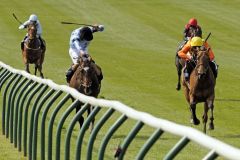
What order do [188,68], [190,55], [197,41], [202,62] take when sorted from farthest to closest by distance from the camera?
[188,68], [190,55], [197,41], [202,62]

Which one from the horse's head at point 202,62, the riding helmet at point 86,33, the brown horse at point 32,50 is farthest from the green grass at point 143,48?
the riding helmet at point 86,33

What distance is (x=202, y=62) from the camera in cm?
1400

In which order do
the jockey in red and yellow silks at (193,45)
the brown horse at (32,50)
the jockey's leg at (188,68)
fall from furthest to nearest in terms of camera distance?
the brown horse at (32,50), the jockey's leg at (188,68), the jockey in red and yellow silks at (193,45)

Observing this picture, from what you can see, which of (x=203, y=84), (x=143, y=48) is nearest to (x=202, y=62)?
(x=203, y=84)

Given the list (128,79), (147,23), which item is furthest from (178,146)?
(147,23)

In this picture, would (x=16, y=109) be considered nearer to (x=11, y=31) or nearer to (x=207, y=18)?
(x=11, y=31)

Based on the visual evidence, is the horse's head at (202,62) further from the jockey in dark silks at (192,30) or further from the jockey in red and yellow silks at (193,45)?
the jockey in dark silks at (192,30)

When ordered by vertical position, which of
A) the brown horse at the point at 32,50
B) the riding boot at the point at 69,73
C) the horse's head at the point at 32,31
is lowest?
the brown horse at the point at 32,50

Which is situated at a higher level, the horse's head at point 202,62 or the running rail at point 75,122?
the running rail at point 75,122

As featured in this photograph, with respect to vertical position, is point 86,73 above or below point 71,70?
above

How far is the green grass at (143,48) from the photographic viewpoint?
658 inches

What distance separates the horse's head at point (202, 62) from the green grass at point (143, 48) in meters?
1.19

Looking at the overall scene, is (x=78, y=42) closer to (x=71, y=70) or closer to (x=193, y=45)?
(x=71, y=70)

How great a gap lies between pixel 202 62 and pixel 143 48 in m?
19.4
